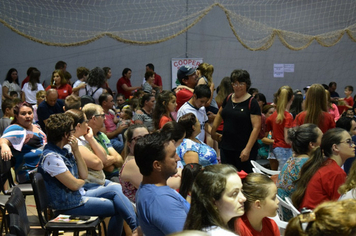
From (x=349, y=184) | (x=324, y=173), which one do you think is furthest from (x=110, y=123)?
(x=349, y=184)

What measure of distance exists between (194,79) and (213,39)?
5580 millimetres

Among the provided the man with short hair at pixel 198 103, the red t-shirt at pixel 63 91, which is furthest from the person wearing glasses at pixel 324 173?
the red t-shirt at pixel 63 91

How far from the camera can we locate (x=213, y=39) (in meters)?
10.8

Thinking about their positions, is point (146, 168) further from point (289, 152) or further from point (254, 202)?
point (289, 152)

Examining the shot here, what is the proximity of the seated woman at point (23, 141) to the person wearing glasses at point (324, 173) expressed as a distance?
259 cm

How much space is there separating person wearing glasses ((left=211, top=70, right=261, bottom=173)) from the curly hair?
6.27 feet

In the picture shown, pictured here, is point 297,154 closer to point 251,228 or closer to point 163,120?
point 251,228

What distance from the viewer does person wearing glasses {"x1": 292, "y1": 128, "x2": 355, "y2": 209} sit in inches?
117

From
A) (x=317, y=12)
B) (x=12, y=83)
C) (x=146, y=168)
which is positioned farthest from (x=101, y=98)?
(x=317, y=12)

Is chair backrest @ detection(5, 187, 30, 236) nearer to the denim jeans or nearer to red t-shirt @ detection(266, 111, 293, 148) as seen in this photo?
the denim jeans

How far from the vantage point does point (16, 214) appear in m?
2.53

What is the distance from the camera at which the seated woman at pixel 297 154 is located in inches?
129

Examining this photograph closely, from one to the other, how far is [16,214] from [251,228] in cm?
136

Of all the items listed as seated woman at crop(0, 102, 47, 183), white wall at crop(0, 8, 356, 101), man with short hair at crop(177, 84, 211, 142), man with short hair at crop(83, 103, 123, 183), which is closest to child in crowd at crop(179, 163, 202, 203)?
man with short hair at crop(83, 103, 123, 183)
